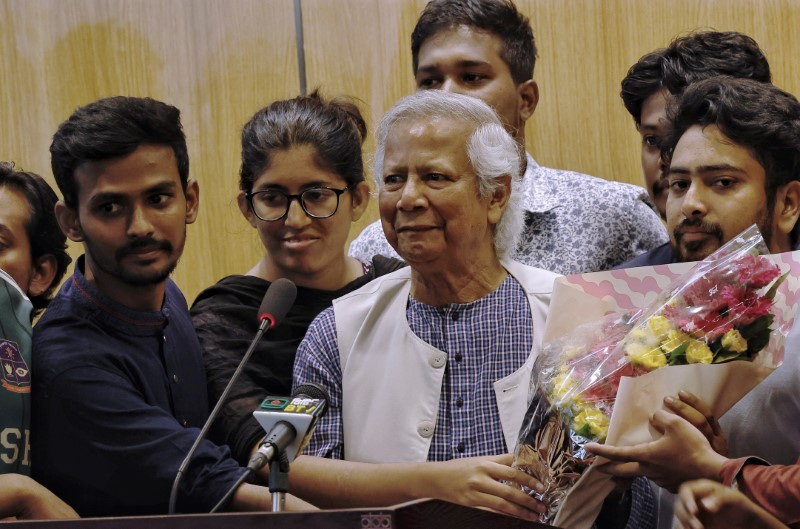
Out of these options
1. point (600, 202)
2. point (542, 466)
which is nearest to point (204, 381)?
point (542, 466)

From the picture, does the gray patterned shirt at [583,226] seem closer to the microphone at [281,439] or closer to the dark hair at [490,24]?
the dark hair at [490,24]

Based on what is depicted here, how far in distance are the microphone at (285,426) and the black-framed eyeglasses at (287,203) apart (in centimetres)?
97

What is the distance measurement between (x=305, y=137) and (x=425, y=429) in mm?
810

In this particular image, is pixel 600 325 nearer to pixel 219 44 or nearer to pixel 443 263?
pixel 443 263

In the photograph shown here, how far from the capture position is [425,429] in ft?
7.32

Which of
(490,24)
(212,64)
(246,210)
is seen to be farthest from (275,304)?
(212,64)

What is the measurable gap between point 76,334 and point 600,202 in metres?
1.38

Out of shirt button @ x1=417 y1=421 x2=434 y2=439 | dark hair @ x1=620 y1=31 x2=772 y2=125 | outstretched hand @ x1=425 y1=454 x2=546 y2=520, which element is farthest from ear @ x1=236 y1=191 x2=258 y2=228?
dark hair @ x1=620 y1=31 x2=772 y2=125

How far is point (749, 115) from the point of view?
2.24 meters

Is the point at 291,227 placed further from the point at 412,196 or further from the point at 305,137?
the point at 412,196

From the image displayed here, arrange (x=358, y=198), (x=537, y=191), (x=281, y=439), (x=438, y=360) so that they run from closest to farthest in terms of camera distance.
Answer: (x=281, y=439), (x=438, y=360), (x=358, y=198), (x=537, y=191)

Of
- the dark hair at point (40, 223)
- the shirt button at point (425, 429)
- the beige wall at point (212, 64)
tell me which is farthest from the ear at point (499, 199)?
the beige wall at point (212, 64)

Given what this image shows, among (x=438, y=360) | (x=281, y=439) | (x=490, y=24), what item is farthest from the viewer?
(x=490, y=24)

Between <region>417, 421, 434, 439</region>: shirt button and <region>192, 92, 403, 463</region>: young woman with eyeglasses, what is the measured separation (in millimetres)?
422
